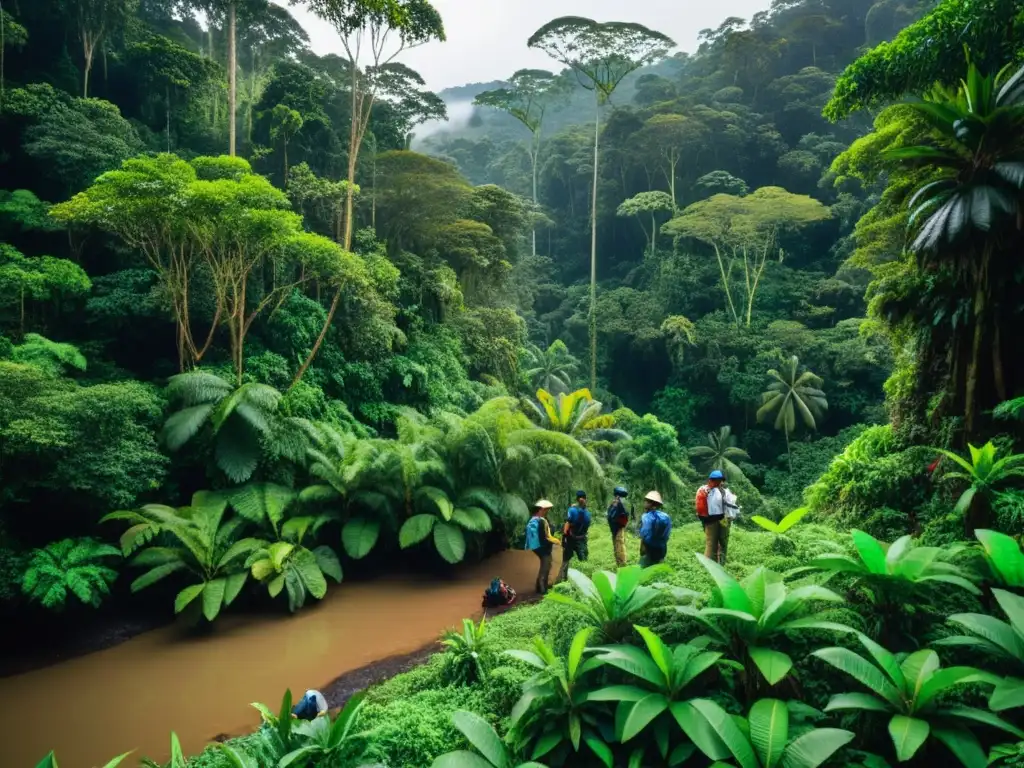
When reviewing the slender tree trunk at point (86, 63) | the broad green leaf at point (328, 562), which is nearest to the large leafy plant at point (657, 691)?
the broad green leaf at point (328, 562)

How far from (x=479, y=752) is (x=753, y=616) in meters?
1.77

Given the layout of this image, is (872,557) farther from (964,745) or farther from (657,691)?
(657,691)

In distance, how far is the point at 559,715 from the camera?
3.44 metres

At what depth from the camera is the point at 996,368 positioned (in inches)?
254

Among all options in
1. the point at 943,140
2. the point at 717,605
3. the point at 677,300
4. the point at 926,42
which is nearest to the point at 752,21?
the point at 677,300

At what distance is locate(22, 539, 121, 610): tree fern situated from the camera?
5.96m

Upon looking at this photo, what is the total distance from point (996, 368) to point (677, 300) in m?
20.2

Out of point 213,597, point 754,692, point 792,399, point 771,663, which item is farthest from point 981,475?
point 792,399

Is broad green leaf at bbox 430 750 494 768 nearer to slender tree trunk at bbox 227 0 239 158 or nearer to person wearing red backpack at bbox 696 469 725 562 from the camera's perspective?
person wearing red backpack at bbox 696 469 725 562

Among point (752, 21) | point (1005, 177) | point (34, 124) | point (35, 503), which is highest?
point (752, 21)

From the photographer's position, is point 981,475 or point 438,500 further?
point 438,500

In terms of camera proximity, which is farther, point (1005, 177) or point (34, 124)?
point (34, 124)

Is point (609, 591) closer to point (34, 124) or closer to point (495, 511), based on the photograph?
point (495, 511)

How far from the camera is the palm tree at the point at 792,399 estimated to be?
2014 cm
